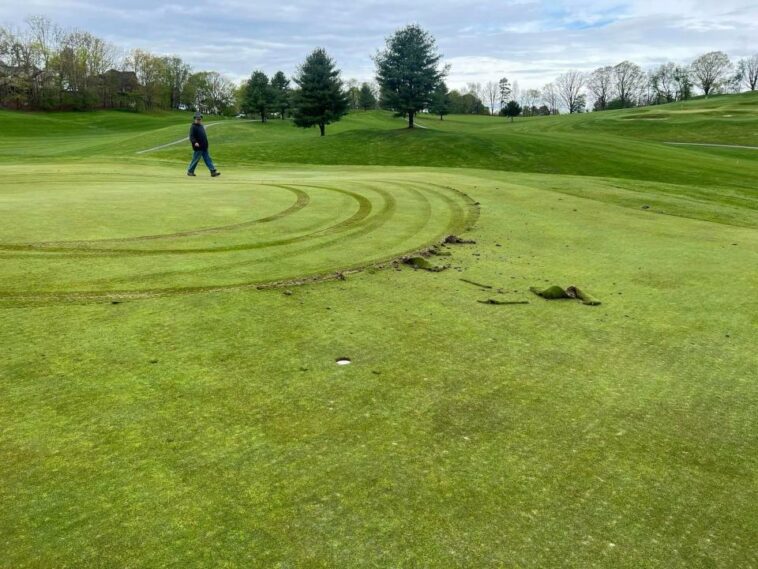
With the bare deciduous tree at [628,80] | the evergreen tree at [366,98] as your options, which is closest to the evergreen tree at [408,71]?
the evergreen tree at [366,98]

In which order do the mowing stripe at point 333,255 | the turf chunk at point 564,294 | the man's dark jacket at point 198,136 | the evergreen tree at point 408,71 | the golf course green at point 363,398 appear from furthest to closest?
the evergreen tree at point 408,71 → the man's dark jacket at point 198,136 → the turf chunk at point 564,294 → the mowing stripe at point 333,255 → the golf course green at point 363,398

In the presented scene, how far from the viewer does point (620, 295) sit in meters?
7.26

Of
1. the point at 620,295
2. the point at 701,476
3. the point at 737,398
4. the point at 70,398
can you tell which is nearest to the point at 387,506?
the point at 701,476

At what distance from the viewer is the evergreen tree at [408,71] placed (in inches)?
1858

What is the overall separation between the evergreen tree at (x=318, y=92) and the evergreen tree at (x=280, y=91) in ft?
98.2

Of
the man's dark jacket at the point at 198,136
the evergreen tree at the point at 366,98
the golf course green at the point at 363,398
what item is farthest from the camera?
the evergreen tree at the point at 366,98

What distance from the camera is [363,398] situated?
4.24m

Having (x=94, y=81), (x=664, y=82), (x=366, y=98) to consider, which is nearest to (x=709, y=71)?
(x=664, y=82)

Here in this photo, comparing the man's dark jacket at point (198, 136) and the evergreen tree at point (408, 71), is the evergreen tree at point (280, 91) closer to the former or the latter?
the evergreen tree at point (408, 71)

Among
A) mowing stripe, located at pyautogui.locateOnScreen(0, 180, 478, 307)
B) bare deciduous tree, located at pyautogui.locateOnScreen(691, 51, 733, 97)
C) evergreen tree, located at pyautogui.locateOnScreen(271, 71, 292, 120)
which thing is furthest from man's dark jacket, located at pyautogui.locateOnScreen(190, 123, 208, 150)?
bare deciduous tree, located at pyautogui.locateOnScreen(691, 51, 733, 97)

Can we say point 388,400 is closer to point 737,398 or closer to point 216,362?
point 216,362

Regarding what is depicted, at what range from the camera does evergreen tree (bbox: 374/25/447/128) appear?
47188 mm

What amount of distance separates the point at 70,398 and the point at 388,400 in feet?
7.76

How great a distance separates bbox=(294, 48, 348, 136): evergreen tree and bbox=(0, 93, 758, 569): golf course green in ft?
158
